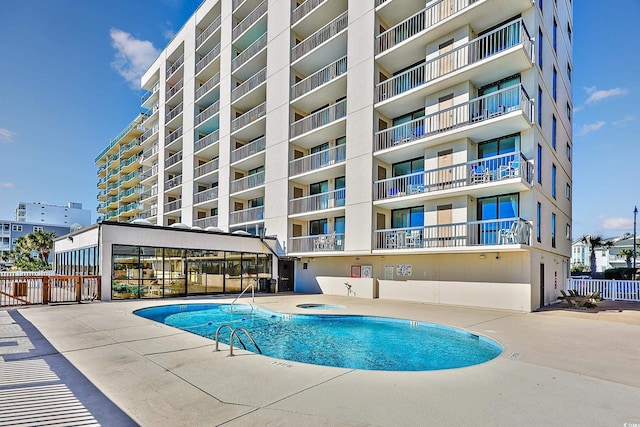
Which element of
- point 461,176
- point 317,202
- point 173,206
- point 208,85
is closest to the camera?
point 461,176

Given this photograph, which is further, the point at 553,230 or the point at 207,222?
the point at 207,222

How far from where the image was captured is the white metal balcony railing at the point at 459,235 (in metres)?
13.2

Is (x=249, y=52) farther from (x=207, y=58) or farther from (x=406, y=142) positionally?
(x=406, y=142)

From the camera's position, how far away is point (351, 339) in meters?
9.80

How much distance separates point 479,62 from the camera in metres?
14.2

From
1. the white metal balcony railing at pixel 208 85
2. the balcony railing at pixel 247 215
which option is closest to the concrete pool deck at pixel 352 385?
the balcony railing at pixel 247 215

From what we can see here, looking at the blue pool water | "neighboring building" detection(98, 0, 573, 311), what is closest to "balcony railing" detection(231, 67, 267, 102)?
"neighboring building" detection(98, 0, 573, 311)

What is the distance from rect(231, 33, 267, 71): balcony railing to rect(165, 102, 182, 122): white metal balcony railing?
9652 mm

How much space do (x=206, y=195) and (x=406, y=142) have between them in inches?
750

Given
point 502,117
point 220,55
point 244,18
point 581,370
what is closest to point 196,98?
point 220,55

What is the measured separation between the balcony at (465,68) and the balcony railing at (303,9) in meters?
7.84

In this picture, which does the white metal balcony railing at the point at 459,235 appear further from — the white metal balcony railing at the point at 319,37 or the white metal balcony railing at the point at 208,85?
the white metal balcony railing at the point at 208,85

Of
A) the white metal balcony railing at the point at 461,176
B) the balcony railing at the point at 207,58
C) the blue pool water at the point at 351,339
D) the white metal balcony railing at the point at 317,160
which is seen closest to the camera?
the blue pool water at the point at 351,339

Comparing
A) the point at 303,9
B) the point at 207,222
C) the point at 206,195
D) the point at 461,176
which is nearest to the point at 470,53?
the point at 461,176
